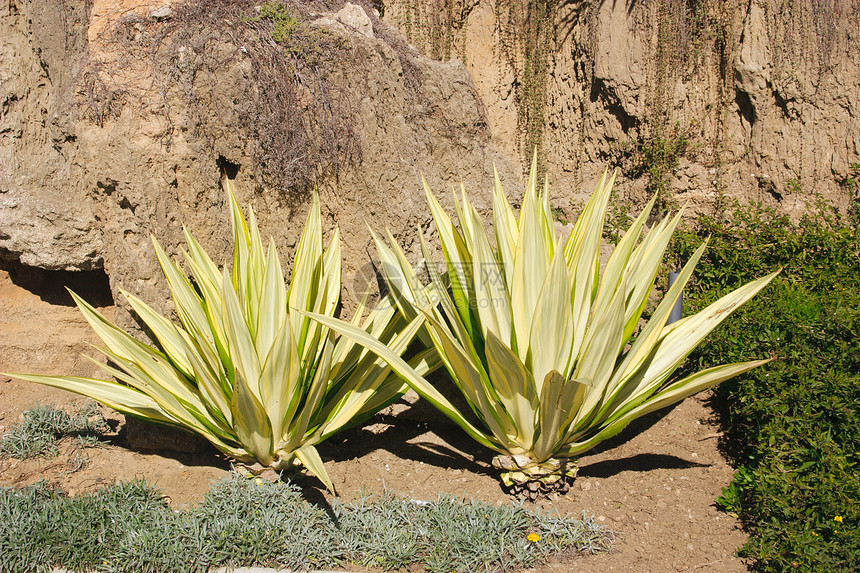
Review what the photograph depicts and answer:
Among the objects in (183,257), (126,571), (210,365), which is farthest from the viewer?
(183,257)

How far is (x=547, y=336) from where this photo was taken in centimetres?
281

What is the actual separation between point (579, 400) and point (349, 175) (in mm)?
1898

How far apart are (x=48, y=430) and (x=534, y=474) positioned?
2850 millimetres

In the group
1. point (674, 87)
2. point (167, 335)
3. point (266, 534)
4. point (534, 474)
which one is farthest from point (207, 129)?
point (674, 87)

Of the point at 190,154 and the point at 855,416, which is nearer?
the point at 855,416

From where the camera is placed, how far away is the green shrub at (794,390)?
2.60m

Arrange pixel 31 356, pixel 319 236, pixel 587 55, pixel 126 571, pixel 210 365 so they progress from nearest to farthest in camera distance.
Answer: pixel 126 571 → pixel 210 365 → pixel 319 236 → pixel 31 356 → pixel 587 55

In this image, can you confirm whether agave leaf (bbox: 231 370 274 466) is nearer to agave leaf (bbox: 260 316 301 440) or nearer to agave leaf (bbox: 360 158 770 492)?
agave leaf (bbox: 260 316 301 440)

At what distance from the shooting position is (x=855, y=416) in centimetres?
293

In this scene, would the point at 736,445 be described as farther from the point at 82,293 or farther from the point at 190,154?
the point at 82,293

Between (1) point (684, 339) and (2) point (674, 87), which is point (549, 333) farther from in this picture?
(2) point (674, 87)

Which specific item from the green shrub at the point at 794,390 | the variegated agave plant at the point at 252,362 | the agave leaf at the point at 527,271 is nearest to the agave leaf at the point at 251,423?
the variegated agave plant at the point at 252,362

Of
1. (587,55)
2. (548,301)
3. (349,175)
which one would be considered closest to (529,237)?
(548,301)

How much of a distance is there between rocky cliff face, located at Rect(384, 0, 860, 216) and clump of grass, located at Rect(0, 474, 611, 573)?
3179mm
